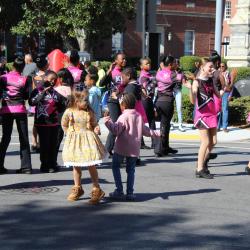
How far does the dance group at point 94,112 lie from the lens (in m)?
7.93

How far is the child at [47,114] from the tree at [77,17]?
22341 millimetres

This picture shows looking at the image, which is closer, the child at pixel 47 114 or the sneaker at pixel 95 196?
the sneaker at pixel 95 196

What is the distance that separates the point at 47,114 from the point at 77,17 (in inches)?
899

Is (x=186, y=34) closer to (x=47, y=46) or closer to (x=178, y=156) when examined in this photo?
(x=47, y=46)

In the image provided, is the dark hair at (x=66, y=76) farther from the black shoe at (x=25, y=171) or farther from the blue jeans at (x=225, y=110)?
the blue jeans at (x=225, y=110)

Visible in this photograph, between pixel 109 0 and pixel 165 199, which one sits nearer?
pixel 165 199

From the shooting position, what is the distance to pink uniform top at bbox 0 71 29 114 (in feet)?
32.1

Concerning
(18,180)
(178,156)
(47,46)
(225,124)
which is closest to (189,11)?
(47,46)

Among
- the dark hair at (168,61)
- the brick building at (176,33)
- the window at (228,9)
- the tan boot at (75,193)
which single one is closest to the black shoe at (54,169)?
the tan boot at (75,193)

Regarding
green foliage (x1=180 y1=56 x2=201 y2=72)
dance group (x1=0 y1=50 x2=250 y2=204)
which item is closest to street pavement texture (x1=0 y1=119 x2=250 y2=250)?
dance group (x1=0 y1=50 x2=250 y2=204)

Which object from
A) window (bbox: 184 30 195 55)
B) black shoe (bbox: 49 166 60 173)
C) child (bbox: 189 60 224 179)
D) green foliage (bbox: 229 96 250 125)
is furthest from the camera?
window (bbox: 184 30 195 55)

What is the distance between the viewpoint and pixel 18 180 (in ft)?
31.1

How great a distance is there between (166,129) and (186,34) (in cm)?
3878

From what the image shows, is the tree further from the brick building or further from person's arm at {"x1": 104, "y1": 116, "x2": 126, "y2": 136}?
person's arm at {"x1": 104, "y1": 116, "x2": 126, "y2": 136}
